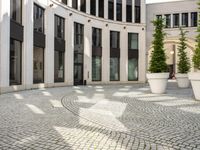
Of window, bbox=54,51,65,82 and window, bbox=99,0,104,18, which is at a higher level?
window, bbox=99,0,104,18

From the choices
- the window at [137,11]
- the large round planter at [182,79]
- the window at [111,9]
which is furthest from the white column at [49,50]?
the window at [137,11]

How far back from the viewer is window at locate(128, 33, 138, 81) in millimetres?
31938

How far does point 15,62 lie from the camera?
16.3m

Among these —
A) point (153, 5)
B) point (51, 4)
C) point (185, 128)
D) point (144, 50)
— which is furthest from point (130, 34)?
point (185, 128)

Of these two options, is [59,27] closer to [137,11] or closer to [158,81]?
[158,81]

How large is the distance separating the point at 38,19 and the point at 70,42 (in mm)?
5263

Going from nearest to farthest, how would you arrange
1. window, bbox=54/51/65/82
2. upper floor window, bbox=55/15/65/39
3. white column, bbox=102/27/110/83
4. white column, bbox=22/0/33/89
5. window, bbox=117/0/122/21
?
white column, bbox=22/0/33/89
window, bbox=54/51/65/82
upper floor window, bbox=55/15/65/39
white column, bbox=102/27/110/83
window, bbox=117/0/122/21

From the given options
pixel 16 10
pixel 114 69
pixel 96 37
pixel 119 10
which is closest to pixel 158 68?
pixel 16 10

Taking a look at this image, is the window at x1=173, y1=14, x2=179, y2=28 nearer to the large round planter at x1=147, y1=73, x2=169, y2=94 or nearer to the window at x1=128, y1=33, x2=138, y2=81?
the window at x1=128, y1=33, x2=138, y2=81

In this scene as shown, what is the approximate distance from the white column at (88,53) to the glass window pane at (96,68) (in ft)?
2.85

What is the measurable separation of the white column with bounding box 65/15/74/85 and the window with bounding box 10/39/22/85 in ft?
24.0

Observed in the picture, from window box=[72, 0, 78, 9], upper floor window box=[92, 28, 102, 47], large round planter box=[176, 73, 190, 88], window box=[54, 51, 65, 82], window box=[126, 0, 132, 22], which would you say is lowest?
large round planter box=[176, 73, 190, 88]

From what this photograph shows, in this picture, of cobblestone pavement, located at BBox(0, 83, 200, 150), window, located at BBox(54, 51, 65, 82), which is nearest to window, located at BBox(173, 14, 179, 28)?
window, located at BBox(54, 51, 65, 82)

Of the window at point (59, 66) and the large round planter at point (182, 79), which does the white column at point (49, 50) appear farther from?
the large round planter at point (182, 79)
